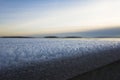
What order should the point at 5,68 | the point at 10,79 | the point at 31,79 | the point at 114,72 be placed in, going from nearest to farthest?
the point at 10,79
the point at 31,79
the point at 114,72
the point at 5,68

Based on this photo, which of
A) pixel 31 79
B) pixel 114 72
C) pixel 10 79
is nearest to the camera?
pixel 10 79

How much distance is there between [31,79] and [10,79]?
0.63 m

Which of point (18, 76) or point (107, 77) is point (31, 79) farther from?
point (107, 77)

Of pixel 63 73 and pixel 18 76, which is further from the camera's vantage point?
pixel 63 73

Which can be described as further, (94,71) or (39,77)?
(94,71)

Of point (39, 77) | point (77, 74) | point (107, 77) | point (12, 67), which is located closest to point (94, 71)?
point (77, 74)

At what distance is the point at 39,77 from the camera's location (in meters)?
6.75

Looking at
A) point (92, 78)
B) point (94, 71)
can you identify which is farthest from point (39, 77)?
point (94, 71)

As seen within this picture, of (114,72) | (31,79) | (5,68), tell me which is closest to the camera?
(31,79)

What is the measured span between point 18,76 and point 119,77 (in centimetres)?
248

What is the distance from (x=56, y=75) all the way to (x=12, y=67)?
1551 mm

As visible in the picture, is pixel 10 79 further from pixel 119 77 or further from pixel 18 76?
pixel 119 77

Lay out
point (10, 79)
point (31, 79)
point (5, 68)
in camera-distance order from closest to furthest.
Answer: point (10, 79)
point (31, 79)
point (5, 68)

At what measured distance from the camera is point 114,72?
7145 mm
